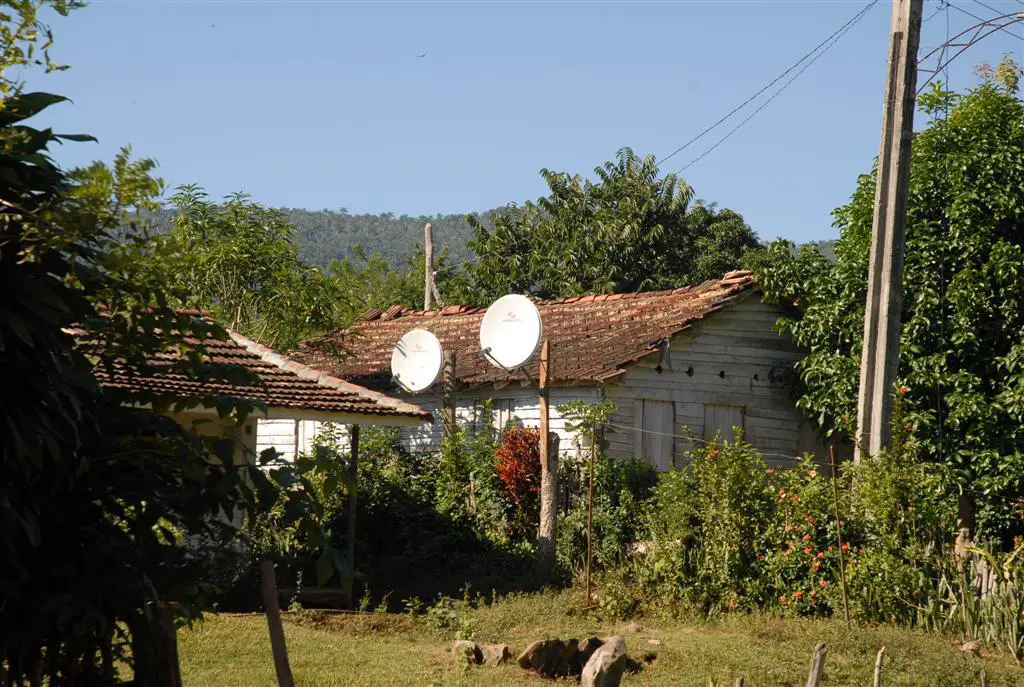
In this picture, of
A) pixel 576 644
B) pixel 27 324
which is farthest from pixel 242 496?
pixel 576 644

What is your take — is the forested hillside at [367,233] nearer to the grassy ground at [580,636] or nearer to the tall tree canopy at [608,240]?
the tall tree canopy at [608,240]

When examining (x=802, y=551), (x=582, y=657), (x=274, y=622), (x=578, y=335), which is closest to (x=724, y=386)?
(x=578, y=335)

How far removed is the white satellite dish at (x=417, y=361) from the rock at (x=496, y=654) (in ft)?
25.0

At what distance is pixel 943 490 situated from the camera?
614 inches

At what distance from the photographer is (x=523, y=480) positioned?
1698cm

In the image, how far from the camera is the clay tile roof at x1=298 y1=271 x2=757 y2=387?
18.2 metres

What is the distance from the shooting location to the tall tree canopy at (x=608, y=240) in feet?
105

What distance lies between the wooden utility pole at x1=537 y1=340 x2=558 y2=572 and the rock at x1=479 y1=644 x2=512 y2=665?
4.60 metres

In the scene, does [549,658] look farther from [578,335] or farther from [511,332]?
[578,335]

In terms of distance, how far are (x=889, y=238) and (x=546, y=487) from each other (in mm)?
5554

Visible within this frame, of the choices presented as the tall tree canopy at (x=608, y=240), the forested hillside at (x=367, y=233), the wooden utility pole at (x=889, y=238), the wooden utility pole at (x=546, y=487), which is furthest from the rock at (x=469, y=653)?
the forested hillside at (x=367, y=233)

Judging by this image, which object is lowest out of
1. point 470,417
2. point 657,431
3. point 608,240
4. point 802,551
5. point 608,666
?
point 608,666

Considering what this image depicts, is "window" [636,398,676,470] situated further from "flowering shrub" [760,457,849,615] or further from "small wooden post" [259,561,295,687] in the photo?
"small wooden post" [259,561,295,687]

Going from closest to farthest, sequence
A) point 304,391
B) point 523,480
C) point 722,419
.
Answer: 1. point 304,391
2. point 523,480
3. point 722,419
